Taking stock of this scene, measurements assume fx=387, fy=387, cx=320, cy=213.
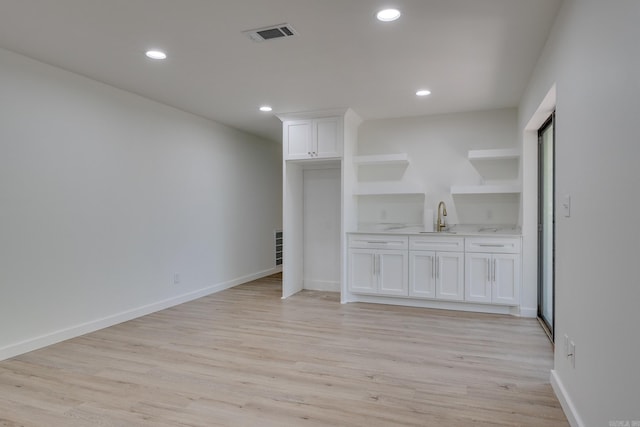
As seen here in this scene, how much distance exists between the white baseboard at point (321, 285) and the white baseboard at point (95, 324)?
1.23 m

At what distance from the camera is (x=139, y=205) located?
433cm

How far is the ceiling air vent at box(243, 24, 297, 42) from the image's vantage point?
9.00 feet

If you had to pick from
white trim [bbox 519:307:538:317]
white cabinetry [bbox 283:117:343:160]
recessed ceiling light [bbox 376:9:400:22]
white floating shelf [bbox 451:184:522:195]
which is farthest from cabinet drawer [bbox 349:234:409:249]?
recessed ceiling light [bbox 376:9:400:22]

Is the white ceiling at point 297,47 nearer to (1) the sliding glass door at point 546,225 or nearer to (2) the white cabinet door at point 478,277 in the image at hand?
(1) the sliding glass door at point 546,225

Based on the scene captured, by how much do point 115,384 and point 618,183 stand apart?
3.04 metres

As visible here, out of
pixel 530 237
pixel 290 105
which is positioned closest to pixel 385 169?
pixel 290 105

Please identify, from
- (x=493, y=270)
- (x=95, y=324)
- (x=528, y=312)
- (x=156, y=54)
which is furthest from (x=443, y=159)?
(x=95, y=324)

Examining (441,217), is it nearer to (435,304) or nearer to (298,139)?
(435,304)

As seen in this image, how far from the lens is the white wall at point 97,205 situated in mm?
3170

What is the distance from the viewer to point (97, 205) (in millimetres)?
3828

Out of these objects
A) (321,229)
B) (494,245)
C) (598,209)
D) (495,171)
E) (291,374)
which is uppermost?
(495,171)

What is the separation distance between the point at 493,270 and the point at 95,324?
4.20 m

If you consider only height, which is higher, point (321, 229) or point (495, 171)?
point (495, 171)

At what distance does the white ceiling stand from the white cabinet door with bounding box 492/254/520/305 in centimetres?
181
